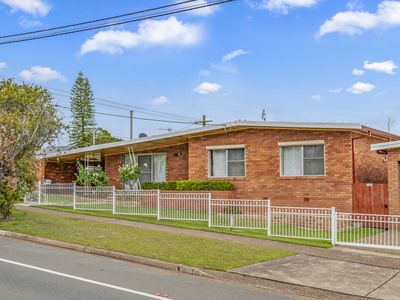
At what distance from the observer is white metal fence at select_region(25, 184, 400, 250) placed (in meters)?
13.5

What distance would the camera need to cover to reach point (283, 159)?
20.3 metres

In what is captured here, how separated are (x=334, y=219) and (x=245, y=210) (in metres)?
3.59

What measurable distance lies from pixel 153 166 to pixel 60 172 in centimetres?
826

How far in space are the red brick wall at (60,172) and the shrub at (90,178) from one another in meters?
4.48

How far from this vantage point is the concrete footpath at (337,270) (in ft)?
28.3

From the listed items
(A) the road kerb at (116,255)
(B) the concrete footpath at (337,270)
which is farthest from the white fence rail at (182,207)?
(A) the road kerb at (116,255)

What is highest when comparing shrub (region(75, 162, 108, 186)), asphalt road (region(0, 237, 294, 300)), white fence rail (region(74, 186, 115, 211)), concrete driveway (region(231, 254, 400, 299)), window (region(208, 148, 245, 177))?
window (region(208, 148, 245, 177))

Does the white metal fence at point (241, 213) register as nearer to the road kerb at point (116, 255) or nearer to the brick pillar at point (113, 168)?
the road kerb at point (116, 255)

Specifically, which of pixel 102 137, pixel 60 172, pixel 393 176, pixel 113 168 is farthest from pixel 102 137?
pixel 393 176

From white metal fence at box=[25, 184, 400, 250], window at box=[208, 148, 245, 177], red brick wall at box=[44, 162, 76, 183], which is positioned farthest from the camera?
red brick wall at box=[44, 162, 76, 183]

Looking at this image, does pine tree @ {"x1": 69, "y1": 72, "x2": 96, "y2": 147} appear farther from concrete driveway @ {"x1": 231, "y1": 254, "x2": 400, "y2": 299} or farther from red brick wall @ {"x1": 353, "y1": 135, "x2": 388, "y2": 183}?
concrete driveway @ {"x1": 231, "y1": 254, "x2": 400, "y2": 299}

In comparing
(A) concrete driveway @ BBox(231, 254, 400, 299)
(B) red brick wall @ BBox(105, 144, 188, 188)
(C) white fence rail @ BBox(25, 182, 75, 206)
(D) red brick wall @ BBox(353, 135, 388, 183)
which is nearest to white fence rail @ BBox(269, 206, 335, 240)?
(A) concrete driveway @ BBox(231, 254, 400, 299)

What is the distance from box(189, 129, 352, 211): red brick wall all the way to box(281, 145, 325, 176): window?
26 centimetres

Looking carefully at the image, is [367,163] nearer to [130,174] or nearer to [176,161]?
[176,161]
